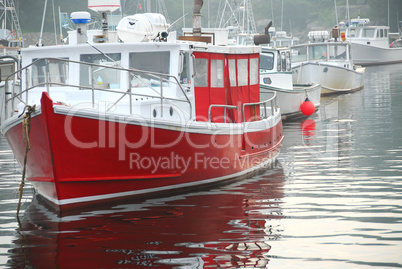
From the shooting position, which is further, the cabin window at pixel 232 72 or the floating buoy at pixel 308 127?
the floating buoy at pixel 308 127

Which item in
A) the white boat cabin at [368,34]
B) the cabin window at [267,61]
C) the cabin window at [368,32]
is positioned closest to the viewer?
the cabin window at [267,61]

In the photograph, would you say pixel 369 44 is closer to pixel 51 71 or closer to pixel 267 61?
pixel 267 61

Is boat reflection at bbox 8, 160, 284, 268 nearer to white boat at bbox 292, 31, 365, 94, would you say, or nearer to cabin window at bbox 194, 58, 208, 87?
cabin window at bbox 194, 58, 208, 87

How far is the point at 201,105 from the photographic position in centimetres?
1204

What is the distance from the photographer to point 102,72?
11398 mm

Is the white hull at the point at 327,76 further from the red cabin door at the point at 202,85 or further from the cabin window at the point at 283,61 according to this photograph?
the red cabin door at the point at 202,85

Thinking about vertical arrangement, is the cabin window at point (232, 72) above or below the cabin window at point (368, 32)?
below

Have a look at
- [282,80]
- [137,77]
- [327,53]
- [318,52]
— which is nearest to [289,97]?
[282,80]

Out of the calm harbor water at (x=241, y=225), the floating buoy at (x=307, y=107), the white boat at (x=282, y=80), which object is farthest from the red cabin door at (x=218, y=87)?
the floating buoy at (x=307, y=107)

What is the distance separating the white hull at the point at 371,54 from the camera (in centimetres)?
6050

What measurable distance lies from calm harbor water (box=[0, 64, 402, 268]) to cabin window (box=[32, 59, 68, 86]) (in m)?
2.21

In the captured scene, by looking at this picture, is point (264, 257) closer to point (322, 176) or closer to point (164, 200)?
point (164, 200)

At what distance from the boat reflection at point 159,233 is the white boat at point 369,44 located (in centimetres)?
5085

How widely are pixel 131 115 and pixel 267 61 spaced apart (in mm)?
15528
